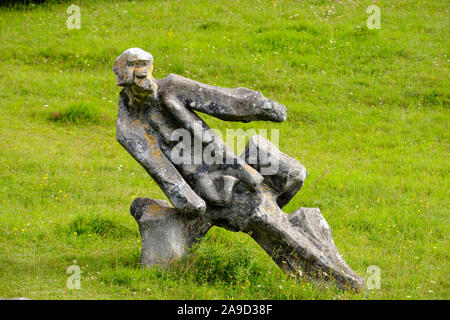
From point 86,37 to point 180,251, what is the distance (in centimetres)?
1162

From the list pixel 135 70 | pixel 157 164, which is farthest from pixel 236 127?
pixel 135 70

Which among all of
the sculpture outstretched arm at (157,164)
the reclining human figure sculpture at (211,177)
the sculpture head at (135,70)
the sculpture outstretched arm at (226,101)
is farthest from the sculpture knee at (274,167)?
the sculpture head at (135,70)

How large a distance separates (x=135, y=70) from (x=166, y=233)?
2.08 metres

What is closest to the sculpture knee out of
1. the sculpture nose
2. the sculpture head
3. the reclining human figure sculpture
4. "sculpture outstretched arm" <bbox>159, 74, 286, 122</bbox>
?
the reclining human figure sculpture

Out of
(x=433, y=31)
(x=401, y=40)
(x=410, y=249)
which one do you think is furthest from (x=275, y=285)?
(x=433, y=31)

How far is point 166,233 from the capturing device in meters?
8.30

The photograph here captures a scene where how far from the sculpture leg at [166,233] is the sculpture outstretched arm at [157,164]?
32 cm

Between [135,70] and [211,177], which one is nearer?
[135,70]

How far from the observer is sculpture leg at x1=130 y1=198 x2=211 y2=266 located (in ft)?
27.1

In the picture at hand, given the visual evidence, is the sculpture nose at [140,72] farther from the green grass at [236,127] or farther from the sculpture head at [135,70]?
the green grass at [236,127]

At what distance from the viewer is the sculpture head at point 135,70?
780cm

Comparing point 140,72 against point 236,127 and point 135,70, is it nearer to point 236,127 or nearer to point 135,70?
point 135,70

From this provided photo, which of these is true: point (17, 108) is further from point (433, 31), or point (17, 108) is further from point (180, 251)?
point (433, 31)

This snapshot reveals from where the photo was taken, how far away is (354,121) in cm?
1545
